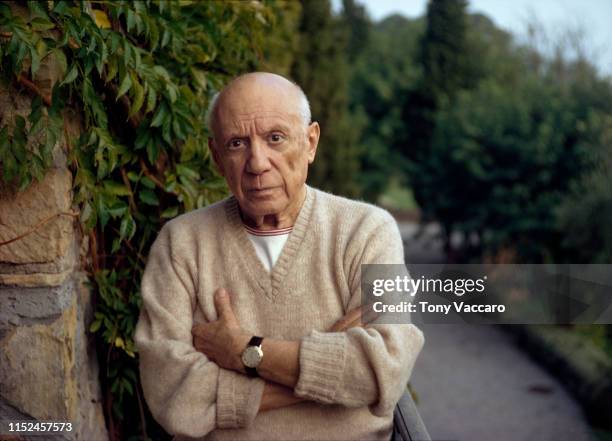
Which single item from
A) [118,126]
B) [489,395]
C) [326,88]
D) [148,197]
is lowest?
[489,395]

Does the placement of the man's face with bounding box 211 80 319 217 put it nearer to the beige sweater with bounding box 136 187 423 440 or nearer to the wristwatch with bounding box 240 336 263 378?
the beige sweater with bounding box 136 187 423 440

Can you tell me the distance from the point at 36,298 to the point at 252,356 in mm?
711

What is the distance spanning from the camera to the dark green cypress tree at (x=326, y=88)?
11.4 m

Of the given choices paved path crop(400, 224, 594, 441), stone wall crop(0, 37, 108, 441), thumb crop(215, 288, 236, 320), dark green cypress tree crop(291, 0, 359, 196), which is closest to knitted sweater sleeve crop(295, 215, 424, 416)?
thumb crop(215, 288, 236, 320)

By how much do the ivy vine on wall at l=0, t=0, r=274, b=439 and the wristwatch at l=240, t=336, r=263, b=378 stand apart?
2.29 feet

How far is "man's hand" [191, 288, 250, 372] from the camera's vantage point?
167 cm

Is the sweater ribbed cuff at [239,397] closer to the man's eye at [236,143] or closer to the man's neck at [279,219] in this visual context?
the man's neck at [279,219]

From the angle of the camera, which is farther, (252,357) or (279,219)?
(279,219)

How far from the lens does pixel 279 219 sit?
1817mm

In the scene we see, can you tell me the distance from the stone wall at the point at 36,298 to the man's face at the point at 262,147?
560mm

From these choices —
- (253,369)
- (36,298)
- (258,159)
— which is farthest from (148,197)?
(253,369)

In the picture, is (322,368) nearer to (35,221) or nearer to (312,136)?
(312,136)

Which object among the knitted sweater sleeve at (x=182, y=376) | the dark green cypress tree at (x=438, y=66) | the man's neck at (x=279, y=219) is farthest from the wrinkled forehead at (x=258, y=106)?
the dark green cypress tree at (x=438, y=66)

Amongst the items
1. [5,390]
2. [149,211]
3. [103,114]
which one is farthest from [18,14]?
[5,390]
